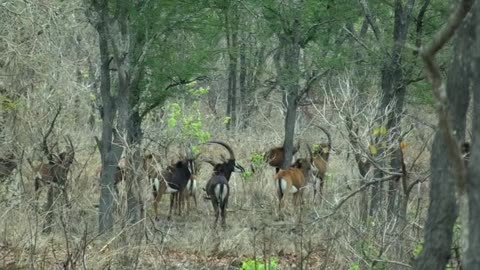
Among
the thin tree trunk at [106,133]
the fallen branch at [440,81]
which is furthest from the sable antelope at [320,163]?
the fallen branch at [440,81]

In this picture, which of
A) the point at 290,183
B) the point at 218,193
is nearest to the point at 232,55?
the point at 290,183

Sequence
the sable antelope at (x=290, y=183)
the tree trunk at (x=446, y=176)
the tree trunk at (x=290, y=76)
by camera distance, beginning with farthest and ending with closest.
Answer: the tree trunk at (x=290, y=76) < the sable antelope at (x=290, y=183) < the tree trunk at (x=446, y=176)

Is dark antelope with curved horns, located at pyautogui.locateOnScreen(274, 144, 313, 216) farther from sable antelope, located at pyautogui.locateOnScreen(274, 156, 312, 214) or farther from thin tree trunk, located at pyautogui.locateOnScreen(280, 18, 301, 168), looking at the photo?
thin tree trunk, located at pyautogui.locateOnScreen(280, 18, 301, 168)

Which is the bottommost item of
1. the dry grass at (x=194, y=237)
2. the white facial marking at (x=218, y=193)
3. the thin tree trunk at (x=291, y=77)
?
the dry grass at (x=194, y=237)

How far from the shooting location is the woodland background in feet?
23.5

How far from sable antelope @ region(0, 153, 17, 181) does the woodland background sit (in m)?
0.08

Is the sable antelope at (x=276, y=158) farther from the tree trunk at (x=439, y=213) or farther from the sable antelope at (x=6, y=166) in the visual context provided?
the tree trunk at (x=439, y=213)

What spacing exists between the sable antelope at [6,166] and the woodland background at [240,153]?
3.1 inches

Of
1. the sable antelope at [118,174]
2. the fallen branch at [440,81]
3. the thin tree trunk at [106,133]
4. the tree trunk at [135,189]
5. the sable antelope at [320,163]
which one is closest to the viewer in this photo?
the fallen branch at [440,81]

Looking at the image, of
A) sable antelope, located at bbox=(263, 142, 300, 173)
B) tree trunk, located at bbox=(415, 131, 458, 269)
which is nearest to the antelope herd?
sable antelope, located at bbox=(263, 142, 300, 173)

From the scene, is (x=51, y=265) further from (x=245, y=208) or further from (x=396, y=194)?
(x=245, y=208)

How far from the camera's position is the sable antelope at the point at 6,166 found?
14359 millimetres

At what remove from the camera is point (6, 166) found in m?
14.6

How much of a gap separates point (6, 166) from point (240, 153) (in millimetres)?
9855
